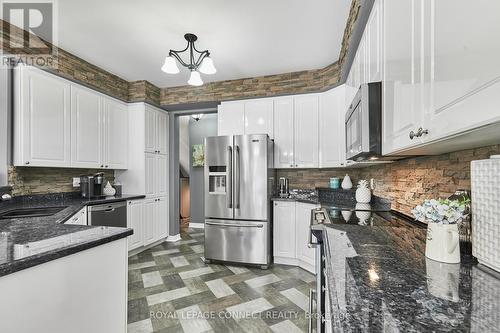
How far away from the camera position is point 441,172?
143 cm

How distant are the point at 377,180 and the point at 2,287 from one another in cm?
297

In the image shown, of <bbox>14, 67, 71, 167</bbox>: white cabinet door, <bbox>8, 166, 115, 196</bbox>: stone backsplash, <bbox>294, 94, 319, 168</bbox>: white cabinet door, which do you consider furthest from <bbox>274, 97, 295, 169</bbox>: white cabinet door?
<bbox>8, 166, 115, 196</bbox>: stone backsplash

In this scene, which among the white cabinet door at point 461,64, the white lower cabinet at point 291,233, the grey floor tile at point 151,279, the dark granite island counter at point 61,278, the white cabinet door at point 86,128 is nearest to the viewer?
the white cabinet door at point 461,64

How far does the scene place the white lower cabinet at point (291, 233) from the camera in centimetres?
313

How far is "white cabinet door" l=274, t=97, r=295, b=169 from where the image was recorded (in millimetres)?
3584

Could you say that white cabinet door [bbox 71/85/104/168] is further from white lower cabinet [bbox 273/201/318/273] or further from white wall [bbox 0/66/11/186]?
white lower cabinet [bbox 273/201/318/273]

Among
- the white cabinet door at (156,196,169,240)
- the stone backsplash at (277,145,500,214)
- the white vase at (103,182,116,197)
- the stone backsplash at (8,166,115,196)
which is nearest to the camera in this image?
the stone backsplash at (277,145,500,214)

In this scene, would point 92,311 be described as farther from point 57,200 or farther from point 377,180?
point 377,180

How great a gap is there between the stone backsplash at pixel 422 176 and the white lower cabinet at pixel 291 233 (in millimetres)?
Result: 936

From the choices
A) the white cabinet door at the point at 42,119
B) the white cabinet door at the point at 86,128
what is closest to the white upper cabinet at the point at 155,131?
the white cabinet door at the point at 86,128

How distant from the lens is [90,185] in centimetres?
318

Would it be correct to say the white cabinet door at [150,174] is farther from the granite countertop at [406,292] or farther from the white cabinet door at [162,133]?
the granite countertop at [406,292]

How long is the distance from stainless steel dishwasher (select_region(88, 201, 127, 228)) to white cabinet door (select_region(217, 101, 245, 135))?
180cm

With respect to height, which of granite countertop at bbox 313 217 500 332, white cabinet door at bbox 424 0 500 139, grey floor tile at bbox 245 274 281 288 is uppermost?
white cabinet door at bbox 424 0 500 139
